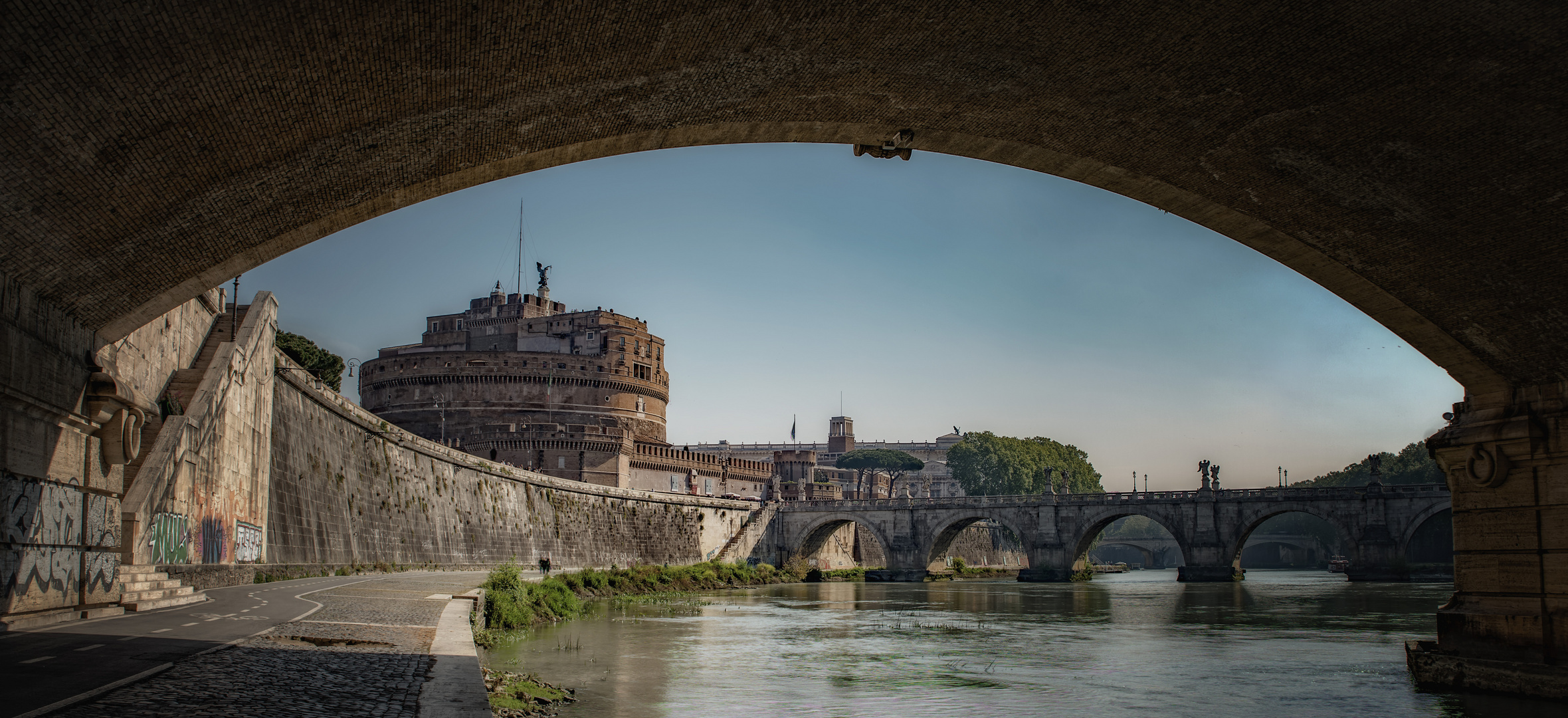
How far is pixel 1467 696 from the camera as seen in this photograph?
33.9 ft

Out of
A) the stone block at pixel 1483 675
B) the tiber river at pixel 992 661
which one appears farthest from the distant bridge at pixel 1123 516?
the stone block at pixel 1483 675

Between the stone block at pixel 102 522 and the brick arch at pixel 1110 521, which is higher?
the stone block at pixel 102 522

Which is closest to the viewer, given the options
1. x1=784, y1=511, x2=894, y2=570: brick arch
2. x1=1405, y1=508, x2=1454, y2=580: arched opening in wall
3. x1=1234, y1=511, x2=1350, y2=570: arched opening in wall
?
x1=784, y1=511, x2=894, y2=570: brick arch

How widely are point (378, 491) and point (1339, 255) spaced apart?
83.4 feet

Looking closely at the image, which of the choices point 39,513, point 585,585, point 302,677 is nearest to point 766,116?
point 302,677

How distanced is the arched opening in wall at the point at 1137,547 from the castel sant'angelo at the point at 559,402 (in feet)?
171

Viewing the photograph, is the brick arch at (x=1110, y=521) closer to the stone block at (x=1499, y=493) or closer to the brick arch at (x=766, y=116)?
the stone block at (x=1499, y=493)

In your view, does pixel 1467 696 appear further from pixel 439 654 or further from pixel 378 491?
pixel 378 491

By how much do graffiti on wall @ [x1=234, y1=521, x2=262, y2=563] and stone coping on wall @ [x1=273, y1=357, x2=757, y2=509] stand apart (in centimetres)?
398

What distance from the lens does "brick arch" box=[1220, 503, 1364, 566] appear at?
177ft

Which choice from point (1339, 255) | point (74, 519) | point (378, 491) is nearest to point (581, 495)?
point (378, 491)

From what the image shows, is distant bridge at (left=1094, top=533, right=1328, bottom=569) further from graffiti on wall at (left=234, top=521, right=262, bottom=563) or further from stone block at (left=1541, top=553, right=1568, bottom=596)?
stone block at (left=1541, top=553, right=1568, bottom=596)

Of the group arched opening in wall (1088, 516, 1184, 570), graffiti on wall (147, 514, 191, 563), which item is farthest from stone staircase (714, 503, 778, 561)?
arched opening in wall (1088, 516, 1184, 570)

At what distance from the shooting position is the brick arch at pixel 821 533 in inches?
2453
